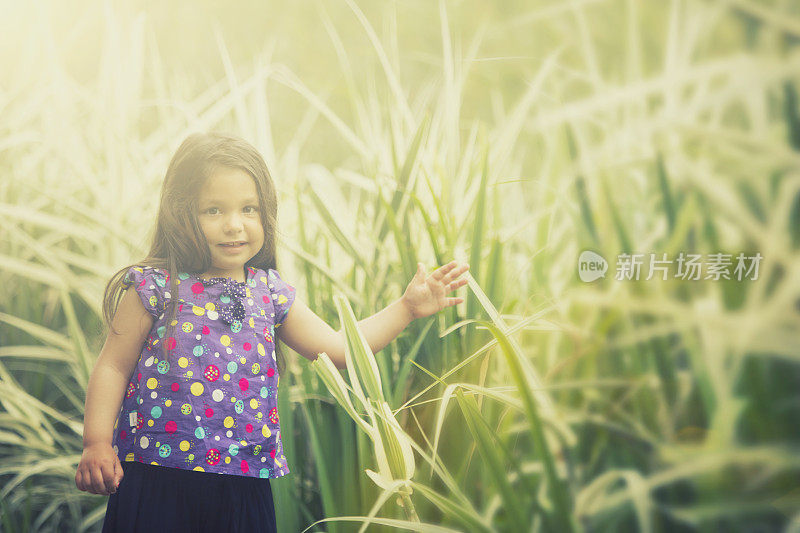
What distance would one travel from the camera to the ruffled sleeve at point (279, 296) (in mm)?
1037

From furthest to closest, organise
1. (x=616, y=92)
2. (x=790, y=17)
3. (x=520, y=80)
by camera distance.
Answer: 1. (x=520, y=80)
2. (x=616, y=92)
3. (x=790, y=17)

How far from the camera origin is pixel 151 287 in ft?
3.13

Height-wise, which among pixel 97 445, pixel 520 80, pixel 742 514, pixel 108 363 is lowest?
pixel 742 514

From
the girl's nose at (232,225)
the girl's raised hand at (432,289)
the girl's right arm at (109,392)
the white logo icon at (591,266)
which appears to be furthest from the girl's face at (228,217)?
the white logo icon at (591,266)

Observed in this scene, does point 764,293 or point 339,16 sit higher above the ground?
point 339,16

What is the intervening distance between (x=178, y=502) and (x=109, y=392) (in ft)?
0.64

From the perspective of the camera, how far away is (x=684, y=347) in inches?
32.9

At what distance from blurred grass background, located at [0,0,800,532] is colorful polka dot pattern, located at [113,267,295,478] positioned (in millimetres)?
117

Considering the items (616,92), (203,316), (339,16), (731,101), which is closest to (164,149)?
(339,16)

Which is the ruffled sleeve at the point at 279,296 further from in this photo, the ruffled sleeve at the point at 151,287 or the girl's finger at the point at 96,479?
the girl's finger at the point at 96,479

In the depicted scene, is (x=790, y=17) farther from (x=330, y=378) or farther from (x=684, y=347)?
(x=330, y=378)

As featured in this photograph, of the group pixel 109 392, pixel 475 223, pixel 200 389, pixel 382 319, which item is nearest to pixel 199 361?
pixel 200 389

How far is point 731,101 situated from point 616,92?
6.3 inches

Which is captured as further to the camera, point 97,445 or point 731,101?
point 97,445
